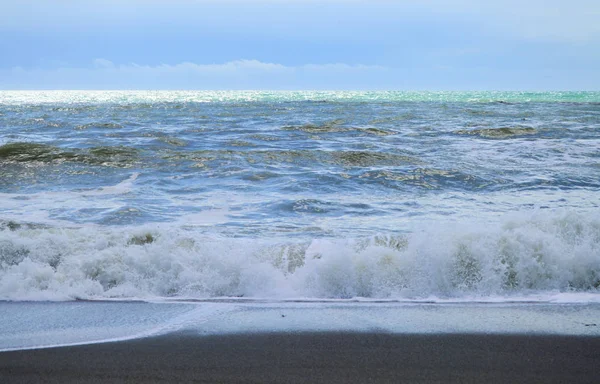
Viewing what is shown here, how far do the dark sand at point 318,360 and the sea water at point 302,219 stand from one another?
1.13m

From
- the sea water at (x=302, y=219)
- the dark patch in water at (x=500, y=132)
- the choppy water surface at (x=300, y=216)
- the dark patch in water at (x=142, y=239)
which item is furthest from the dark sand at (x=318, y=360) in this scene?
the dark patch in water at (x=500, y=132)

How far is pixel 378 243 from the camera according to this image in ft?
19.9

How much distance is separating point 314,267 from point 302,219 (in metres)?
2.32

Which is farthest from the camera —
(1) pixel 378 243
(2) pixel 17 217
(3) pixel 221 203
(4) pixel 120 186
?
(4) pixel 120 186

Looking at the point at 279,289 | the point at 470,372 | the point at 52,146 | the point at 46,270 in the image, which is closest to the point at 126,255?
the point at 46,270

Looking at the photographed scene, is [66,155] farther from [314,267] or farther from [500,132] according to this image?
[500,132]

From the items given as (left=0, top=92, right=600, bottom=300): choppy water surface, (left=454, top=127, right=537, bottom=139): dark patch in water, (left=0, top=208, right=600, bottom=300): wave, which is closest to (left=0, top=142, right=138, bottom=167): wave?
(left=0, top=92, right=600, bottom=300): choppy water surface

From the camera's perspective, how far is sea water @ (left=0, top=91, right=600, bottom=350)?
5.11 meters

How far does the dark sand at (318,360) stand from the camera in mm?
3170

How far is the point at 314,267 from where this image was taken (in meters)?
5.28

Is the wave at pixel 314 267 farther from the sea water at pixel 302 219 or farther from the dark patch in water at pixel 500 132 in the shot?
the dark patch in water at pixel 500 132

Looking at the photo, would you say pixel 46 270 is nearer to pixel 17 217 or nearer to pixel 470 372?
pixel 17 217

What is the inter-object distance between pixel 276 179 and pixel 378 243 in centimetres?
473

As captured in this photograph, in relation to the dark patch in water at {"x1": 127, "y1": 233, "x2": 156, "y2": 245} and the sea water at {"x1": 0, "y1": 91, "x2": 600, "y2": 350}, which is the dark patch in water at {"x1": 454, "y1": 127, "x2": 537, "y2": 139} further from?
the dark patch in water at {"x1": 127, "y1": 233, "x2": 156, "y2": 245}
